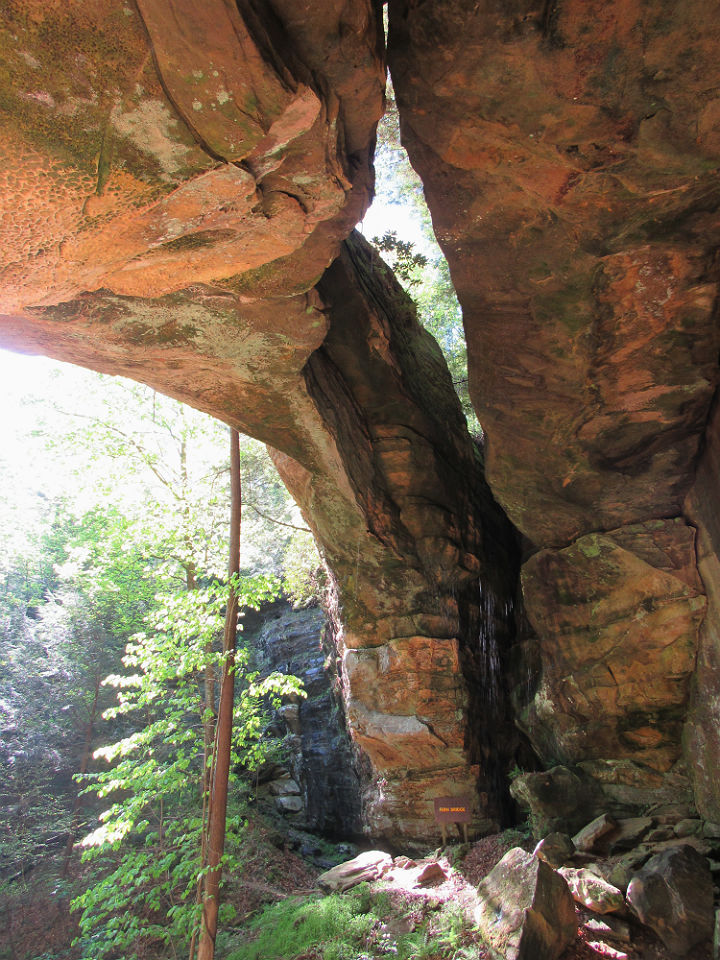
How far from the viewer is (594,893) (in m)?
5.89

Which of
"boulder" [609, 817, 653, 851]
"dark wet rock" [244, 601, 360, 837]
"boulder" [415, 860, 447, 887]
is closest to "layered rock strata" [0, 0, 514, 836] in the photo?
"boulder" [415, 860, 447, 887]

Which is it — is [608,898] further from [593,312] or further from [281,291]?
[281,291]

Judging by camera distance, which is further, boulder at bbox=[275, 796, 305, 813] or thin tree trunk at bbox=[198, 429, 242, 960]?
boulder at bbox=[275, 796, 305, 813]

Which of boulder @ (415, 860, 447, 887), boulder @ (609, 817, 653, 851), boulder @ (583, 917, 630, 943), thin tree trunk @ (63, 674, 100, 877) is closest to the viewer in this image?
boulder @ (583, 917, 630, 943)

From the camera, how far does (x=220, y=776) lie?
7184mm

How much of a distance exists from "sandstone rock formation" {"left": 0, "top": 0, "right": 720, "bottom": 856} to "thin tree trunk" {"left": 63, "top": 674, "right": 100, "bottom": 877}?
7.94 metres

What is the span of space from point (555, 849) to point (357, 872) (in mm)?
3789

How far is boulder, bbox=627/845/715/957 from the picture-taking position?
5.25 metres

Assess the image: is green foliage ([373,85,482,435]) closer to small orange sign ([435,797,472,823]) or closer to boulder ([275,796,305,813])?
small orange sign ([435,797,472,823])

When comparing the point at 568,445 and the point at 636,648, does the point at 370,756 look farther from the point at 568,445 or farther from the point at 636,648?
the point at 568,445

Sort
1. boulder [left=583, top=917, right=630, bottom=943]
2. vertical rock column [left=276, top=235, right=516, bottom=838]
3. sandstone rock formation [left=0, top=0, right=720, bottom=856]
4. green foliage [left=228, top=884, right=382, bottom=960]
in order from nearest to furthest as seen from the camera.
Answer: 1. sandstone rock formation [left=0, top=0, right=720, bottom=856]
2. boulder [left=583, top=917, right=630, bottom=943]
3. green foliage [left=228, top=884, right=382, bottom=960]
4. vertical rock column [left=276, top=235, right=516, bottom=838]

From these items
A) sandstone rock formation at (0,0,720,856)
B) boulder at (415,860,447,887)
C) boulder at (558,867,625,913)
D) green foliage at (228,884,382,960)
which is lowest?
green foliage at (228,884,382,960)

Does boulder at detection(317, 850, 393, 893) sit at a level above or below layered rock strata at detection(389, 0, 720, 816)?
below

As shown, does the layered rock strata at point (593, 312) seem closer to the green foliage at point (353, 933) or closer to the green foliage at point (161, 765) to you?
the green foliage at point (353, 933)
